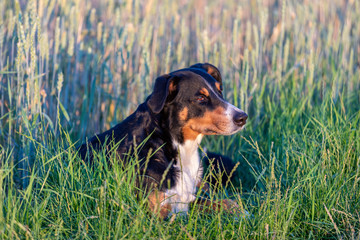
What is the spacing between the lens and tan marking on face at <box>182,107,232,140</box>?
10.2ft

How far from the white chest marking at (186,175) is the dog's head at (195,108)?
93mm

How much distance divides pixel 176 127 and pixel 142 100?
1.49m

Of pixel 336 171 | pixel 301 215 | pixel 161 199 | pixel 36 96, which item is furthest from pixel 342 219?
pixel 36 96

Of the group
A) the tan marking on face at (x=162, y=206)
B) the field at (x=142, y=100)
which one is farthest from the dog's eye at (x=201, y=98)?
the tan marking on face at (x=162, y=206)

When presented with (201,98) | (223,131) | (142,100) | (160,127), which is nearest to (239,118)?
(223,131)

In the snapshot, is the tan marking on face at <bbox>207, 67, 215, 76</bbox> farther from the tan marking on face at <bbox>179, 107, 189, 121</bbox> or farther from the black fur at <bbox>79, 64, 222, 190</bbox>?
the tan marking on face at <bbox>179, 107, 189, 121</bbox>

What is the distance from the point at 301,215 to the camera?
2.77 meters

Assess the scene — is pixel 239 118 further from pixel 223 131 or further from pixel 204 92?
pixel 204 92

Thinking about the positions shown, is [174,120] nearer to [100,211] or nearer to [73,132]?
[100,211]

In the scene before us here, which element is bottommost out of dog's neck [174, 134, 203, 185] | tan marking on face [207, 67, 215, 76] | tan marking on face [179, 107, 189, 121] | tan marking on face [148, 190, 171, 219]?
tan marking on face [148, 190, 171, 219]

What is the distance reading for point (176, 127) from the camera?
3.18 metres

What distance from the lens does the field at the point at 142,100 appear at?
8.31 ft

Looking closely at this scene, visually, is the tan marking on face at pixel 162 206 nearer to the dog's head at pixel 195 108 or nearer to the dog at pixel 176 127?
the dog at pixel 176 127

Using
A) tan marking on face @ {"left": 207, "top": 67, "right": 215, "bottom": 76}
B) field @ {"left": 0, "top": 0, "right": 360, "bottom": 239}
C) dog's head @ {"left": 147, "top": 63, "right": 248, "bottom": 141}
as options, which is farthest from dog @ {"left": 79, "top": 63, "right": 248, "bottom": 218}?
tan marking on face @ {"left": 207, "top": 67, "right": 215, "bottom": 76}
